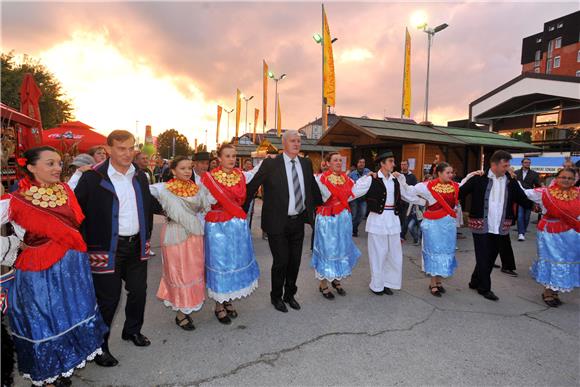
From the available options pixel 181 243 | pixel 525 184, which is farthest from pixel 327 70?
pixel 181 243

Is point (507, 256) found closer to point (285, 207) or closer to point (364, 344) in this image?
point (364, 344)

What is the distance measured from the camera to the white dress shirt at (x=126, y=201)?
296 cm

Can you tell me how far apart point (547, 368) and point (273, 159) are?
11.7 feet

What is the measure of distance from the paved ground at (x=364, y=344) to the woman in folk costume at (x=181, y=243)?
36cm

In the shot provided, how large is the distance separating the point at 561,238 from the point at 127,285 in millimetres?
5683

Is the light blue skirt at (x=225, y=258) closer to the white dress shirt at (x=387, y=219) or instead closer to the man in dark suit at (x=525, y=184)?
the white dress shirt at (x=387, y=219)

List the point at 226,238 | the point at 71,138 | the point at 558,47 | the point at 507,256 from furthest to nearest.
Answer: the point at 558,47 < the point at 71,138 < the point at 507,256 < the point at 226,238

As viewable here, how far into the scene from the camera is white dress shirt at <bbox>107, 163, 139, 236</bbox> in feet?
9.73

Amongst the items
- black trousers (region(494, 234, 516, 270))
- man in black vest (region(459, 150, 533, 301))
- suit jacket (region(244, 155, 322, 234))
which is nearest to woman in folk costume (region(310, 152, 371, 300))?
suit jacket (region(244, 155, 322, 234))

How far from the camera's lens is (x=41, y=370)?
2.47 meters

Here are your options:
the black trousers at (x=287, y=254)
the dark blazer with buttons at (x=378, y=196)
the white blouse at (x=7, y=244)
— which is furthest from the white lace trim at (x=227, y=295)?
the dark blazer with buttons at (x=378, y=196)

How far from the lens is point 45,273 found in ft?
8.11

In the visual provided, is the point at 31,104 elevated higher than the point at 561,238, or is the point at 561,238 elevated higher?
the point at 31,104

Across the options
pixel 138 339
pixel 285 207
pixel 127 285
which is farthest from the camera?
pixel 285 207
